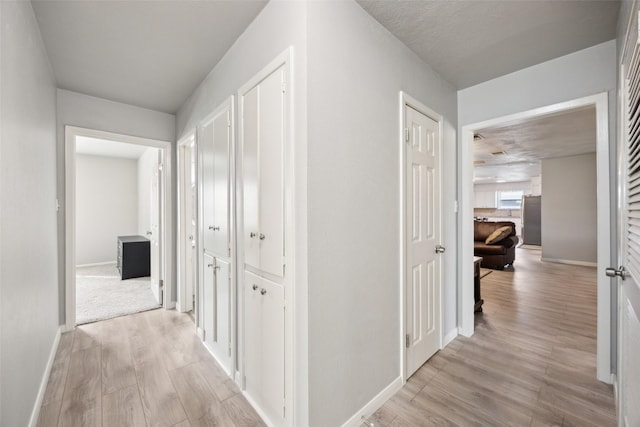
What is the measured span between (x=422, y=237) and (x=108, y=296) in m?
4.42

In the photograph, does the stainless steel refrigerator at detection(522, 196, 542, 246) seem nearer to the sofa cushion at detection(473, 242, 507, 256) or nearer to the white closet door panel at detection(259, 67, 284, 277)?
the sofa cushion at detection(473, 242, 507, 256)

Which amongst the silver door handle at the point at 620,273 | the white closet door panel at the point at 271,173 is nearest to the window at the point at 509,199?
the silver door handle at the point at 620,273

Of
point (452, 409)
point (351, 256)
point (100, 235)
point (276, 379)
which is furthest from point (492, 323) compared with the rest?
point (100, 235)

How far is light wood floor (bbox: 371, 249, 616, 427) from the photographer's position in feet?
5.30

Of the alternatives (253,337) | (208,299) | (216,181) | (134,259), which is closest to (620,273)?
(253,337)

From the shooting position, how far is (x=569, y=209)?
19.9ft

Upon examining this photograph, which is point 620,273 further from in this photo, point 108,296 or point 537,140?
point 108,296

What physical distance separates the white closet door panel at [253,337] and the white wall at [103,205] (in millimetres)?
6306

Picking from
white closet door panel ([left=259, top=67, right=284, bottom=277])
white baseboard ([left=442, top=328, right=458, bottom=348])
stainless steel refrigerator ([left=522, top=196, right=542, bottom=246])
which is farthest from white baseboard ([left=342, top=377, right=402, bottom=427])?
stainless steel refrigerator ([left=522, top=196, right=542, bottom=246])

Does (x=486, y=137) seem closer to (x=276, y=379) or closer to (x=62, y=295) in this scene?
(x=276, y=379)

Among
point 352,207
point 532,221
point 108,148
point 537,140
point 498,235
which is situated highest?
point 108,148

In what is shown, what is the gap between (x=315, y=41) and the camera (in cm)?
135

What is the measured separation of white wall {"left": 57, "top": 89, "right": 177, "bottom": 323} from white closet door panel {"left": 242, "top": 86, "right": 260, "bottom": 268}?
6.77 ft

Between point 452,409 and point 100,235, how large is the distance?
7.52m
